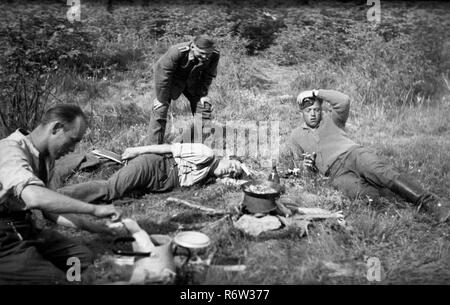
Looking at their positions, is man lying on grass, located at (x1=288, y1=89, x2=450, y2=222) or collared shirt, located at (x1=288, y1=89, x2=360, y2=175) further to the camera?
collared shirt, located at (x1=288, y1=89, x2=360, y2=175)

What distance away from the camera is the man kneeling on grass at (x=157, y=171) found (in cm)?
497

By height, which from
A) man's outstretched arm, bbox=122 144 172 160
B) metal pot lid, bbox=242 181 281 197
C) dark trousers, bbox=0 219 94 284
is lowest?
dark trousers, bbox=0 219 94 284

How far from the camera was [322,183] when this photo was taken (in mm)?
5438

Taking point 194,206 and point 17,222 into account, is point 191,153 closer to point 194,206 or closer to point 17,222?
point 194,206

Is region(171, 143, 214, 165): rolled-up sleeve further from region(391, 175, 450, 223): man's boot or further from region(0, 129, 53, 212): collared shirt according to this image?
region(391, 175, 450, 223): man's boot

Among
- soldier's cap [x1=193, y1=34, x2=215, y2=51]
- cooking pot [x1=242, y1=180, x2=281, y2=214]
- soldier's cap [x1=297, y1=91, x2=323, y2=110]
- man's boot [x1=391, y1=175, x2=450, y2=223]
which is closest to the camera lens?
cooking pot [x1=242, y1=180, x2=281, y2=214]

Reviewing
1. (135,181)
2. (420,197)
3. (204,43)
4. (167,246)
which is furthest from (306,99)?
(167,246)

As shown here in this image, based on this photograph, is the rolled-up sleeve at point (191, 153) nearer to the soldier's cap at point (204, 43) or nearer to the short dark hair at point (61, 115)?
the soldier's cap at point (204, 43)

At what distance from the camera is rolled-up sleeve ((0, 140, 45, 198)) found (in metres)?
3.08

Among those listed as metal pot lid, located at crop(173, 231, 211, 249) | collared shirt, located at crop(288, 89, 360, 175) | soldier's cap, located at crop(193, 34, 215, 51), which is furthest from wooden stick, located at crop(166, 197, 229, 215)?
Result: soldier's cap, located at crop(193, 34, 215, 51)

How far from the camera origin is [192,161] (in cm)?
529

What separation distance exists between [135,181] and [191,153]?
26.9 inches

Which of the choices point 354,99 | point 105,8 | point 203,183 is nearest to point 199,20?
point 105,8

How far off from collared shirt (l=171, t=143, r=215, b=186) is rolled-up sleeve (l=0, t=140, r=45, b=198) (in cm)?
216
